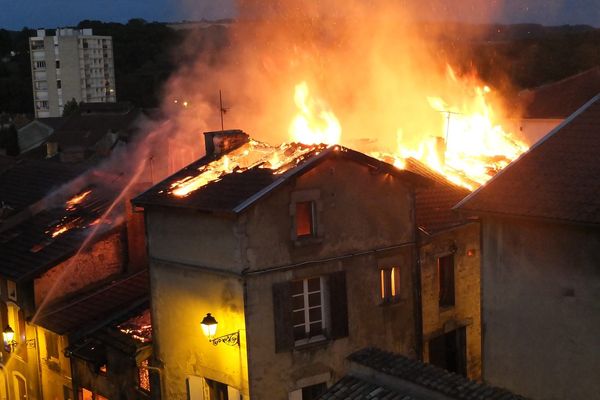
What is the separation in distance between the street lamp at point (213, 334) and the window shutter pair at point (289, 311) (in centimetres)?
89

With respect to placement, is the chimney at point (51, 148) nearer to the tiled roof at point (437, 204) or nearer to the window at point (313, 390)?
the tiled roof at point (437, 204)

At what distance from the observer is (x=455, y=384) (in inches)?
461

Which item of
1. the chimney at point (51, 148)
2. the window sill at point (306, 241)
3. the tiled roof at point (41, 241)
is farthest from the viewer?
the chimney at point (51, 148)

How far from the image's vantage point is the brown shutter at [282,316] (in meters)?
17.0

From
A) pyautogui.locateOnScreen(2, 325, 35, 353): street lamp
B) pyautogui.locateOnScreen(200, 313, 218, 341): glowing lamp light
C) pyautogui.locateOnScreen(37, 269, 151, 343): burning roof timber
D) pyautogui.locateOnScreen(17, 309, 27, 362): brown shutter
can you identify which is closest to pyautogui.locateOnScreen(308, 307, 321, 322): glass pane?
pyautogui.locateOnScreen(200, 313, 218, 341): glowing lamp light

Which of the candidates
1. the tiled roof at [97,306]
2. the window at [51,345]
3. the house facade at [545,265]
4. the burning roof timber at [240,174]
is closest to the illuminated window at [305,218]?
the burning roof timber at [240,174]

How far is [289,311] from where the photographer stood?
17141 mm

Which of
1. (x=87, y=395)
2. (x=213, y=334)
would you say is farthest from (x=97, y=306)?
(x=213, y=334)

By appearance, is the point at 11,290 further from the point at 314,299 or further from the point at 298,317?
the point at 314,299

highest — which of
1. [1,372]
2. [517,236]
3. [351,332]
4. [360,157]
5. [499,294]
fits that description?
[360,157]

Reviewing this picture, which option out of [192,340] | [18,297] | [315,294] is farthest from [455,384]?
[18,297]

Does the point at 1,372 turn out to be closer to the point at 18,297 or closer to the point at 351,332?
the point at 18,297

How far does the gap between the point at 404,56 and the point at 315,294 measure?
3370cm

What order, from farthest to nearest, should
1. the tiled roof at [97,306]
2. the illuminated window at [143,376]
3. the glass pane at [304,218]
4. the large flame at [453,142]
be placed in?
the large flame at [453,142] < the tiled roof at [97,306] < the illuminated window at [143,376] < the glass pane at [304,218]
